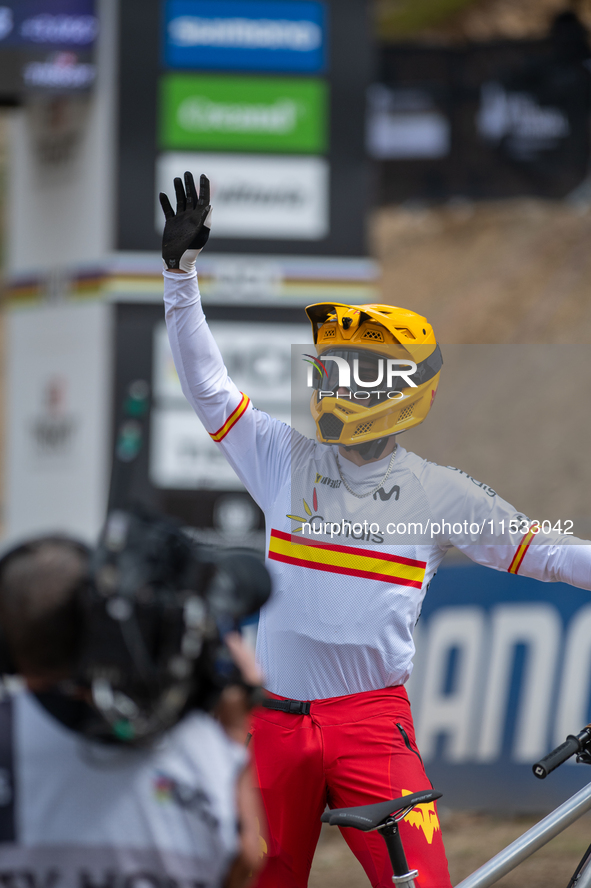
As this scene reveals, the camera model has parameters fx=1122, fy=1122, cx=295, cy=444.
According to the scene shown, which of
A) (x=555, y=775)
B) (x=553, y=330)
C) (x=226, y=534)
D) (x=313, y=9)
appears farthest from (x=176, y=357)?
(x=553, y=330)

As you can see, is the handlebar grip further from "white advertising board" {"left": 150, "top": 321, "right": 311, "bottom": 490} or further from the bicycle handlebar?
"white advertising board" {"left": 150, "top": 321, "right": 311, "bottom": 490}

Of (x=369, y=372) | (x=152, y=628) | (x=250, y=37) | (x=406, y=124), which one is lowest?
(x=152, y=628)

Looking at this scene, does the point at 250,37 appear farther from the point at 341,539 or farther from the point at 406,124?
the point at 406,124

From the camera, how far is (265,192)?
7.18 metres

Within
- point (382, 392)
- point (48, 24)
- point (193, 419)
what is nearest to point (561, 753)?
point (382, 392)

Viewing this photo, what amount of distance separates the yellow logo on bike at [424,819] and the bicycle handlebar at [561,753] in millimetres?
303

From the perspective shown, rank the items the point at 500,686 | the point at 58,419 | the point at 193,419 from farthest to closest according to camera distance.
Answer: the point at 58,419
the point at 193,419
the point at 500,686

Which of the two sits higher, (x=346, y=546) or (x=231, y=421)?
(x=231, y=421)

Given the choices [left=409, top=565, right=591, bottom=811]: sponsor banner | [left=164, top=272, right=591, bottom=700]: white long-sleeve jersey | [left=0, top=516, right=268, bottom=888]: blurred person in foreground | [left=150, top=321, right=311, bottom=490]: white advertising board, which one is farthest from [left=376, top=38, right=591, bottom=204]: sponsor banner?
[left=0, top=516, right=268, bottom=888]: blurred person in foreground

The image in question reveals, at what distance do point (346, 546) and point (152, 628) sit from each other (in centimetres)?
118

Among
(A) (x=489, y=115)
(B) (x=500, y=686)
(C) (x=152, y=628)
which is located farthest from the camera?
(A) (x=489, y=115)

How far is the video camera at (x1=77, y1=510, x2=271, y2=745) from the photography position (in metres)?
1.64

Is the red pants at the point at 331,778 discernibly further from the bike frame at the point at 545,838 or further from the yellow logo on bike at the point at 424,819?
the bike frame at the point at 545,838

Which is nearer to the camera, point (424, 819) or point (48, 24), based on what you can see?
point (424, 819)
